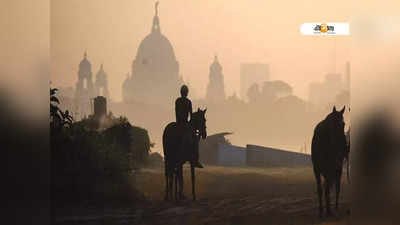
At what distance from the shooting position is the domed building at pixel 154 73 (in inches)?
134

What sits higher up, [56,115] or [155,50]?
[155,50]

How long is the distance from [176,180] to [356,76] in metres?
1.34

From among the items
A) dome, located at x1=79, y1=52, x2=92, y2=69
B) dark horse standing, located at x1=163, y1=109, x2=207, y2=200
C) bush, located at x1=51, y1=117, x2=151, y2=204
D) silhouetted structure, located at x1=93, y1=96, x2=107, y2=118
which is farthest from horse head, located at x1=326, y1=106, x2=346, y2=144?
dome, located at x1=79, y1=52, x2=92, y2=69

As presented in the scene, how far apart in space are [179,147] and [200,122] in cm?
21

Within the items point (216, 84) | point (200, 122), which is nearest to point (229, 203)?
point (200, 122)

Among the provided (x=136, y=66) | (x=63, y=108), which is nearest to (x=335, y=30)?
(x=136, y=66)

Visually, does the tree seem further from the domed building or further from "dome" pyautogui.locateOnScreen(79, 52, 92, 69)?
the domed building

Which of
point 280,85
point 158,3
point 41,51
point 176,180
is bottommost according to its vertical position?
point 176,180

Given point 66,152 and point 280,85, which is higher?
point 280,85

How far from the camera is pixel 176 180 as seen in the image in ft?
11.2

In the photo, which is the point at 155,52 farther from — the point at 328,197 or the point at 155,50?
the point at 328,197

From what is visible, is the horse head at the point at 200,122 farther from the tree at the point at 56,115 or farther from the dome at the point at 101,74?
the tree at the point at 56,115

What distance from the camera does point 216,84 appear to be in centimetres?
344

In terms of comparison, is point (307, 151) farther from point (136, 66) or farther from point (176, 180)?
point (136, 66)
